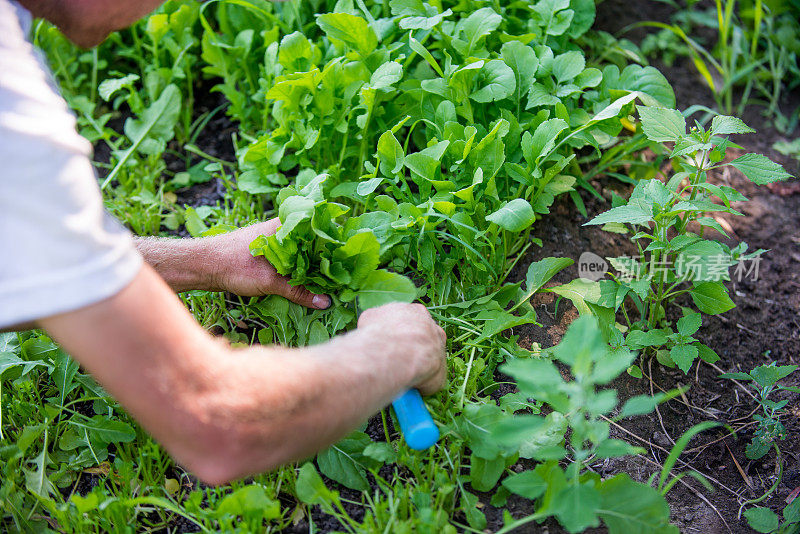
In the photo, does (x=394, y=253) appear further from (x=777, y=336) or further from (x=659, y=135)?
(x=777, y=336)

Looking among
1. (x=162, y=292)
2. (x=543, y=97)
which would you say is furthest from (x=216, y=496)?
(x=543, y=97)

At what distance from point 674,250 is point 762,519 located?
0.57 metres

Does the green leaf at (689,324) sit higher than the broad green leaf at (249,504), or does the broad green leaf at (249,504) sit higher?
the broad green leaf at (249,504)

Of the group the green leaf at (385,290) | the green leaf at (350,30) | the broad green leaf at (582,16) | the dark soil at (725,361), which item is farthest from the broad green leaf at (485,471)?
the broad green leaf at (582,16)

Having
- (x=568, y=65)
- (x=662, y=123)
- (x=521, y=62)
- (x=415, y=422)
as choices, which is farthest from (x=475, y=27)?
(x=415, y=422)

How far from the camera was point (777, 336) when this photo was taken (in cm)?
184

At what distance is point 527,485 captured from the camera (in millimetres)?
1221

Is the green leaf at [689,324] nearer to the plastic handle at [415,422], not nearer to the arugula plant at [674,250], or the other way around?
the arugula plant at [674,250]

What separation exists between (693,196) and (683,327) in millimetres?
312

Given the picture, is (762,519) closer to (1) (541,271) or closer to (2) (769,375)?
(2) (769,375)

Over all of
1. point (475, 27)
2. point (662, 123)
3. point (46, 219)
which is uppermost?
point (46, 219)

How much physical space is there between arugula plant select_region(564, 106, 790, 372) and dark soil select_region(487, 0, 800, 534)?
0.38ft

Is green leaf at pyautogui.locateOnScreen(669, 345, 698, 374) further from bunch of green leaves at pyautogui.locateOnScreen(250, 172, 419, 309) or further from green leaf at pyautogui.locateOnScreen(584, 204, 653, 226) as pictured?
bunch of green leaves at pyautogui.locateOnScreen(250, 172, 419, 309)

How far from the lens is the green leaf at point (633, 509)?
3.93ft
